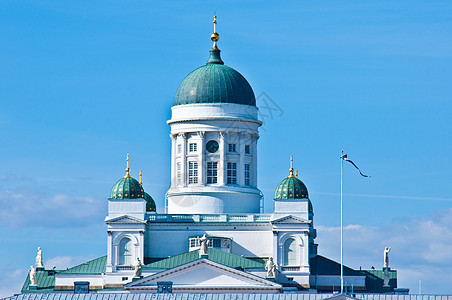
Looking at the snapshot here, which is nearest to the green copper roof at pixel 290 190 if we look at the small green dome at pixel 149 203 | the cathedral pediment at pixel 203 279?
the cathedral pediment at pixel 203 279

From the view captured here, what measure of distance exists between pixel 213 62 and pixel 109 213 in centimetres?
1980

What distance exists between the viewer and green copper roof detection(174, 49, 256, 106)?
15375 cm

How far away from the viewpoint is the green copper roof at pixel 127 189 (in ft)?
483

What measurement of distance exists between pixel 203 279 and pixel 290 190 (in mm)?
13718

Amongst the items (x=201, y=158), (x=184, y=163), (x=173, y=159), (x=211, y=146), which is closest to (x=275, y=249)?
(x=201, y=158)

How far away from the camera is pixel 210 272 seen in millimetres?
137875

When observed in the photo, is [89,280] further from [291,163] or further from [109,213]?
[291,163]

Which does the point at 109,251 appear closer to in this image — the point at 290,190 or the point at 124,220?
the point at 124,220

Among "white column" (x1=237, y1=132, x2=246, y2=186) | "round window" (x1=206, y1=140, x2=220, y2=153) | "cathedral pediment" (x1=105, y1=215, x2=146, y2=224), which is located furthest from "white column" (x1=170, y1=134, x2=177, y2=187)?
"cathedral pediment" (x1=105, y1=215, x2=146, y2=224)

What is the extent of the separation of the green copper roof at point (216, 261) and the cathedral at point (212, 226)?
9cm

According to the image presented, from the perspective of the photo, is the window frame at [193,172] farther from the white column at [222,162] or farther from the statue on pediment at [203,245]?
the statue on pediment at [203,245]

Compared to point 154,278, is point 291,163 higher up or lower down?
higher up

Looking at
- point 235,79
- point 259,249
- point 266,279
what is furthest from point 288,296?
point 235,79

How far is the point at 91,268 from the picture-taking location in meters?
149
